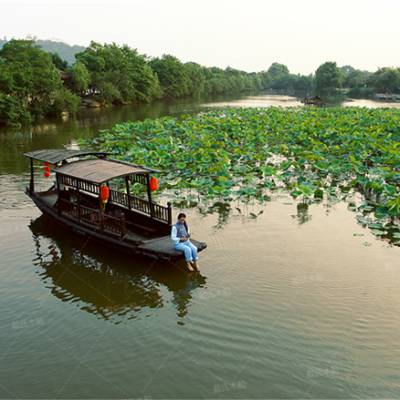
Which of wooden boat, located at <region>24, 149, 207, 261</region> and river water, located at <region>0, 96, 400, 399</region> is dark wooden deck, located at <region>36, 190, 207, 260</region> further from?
river water, located at <region>0, 96, 400, 399</region>

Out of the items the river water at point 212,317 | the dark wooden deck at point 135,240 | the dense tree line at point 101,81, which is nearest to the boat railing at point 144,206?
the dark wooden deck at point 135,240

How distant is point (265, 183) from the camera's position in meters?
17.7

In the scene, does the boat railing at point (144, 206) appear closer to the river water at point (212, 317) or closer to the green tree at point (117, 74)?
the river water at point (212, 317)

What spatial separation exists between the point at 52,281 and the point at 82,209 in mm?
3104

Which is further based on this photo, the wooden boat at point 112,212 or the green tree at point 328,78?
the green tree at point 328,78

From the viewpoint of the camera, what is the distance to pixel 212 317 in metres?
8.59

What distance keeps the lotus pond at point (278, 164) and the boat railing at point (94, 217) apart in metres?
4.46

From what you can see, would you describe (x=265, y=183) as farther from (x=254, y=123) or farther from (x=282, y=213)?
(x=254, y=123)

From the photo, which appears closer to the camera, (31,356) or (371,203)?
(31,356)

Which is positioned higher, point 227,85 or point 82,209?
point 227,85

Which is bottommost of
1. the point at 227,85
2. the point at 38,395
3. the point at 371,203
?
the point at 38,395

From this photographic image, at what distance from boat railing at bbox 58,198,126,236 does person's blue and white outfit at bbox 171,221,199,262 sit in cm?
152


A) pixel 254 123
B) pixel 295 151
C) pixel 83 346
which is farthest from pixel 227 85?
pixel 83 346

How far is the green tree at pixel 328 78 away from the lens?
112250 millimetres
